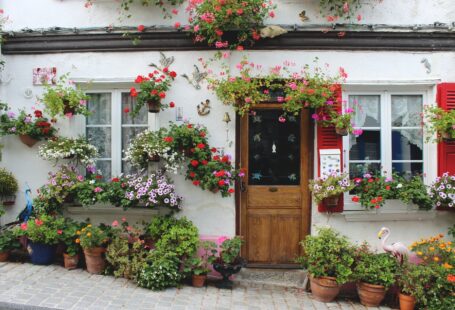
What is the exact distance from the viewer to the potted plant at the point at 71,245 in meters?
5.87

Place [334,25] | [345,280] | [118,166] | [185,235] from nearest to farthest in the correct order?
[345,280], [185,235], [334,25], [118,166]

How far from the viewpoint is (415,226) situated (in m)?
6.12

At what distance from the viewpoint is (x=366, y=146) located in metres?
6.31

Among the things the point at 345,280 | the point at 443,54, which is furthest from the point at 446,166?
the point at 345,280

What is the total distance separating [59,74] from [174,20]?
6.55 feet

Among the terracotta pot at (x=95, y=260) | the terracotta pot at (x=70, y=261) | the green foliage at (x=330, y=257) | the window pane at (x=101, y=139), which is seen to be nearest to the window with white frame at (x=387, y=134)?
the green foliage at (x=330, y=257)

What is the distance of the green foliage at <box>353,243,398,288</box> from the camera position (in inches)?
204

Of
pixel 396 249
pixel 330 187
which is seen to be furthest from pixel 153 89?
pixel 396 249

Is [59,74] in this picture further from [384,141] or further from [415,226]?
[415,226]

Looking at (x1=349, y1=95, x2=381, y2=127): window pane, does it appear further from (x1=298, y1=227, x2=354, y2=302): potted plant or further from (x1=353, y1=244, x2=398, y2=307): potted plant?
(x1=353, y1=244, x2=398, y2=307): potted plant

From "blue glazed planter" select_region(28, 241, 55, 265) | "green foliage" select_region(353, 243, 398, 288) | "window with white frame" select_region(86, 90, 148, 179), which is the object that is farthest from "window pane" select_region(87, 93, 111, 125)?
"green foliage" select_region(353, 243, 398, 288)

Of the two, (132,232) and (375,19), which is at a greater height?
(375,19)

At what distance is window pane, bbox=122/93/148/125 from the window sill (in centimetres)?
338

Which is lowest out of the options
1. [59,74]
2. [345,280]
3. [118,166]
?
[345,280]
